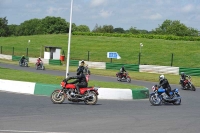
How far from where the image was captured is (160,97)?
1891 cm

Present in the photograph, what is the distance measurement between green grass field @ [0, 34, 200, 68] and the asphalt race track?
122 feet

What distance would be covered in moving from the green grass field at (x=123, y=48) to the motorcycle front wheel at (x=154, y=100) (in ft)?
110

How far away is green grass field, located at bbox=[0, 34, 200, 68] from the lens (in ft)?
184

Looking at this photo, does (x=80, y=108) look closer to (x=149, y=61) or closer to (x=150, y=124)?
(x=150, y=124)

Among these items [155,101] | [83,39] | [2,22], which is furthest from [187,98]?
[2,22]

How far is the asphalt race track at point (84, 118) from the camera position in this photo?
1070cm

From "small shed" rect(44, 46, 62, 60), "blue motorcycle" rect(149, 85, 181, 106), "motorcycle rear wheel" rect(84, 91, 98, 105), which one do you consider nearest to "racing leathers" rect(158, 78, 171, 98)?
"blue motorcycle" rect(149, 85, 181, 106)

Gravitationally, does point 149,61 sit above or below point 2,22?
below

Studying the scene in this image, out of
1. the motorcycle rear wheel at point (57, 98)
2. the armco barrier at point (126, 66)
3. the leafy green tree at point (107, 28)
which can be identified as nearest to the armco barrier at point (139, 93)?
the motorcycle rear wheel at point (57, 98)

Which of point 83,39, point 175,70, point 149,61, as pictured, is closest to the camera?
point 175,70

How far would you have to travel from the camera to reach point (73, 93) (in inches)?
669

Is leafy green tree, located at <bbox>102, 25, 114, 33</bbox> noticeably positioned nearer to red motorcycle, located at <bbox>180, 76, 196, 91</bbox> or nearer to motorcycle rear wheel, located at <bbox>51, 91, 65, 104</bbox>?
red motorcycle, located at <bbox>180, 76, 196, 91</bbox>

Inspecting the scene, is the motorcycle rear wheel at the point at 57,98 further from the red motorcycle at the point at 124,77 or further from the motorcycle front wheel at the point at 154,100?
the red motorcycle at the point at 124,77

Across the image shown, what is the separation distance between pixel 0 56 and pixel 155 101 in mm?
45276
